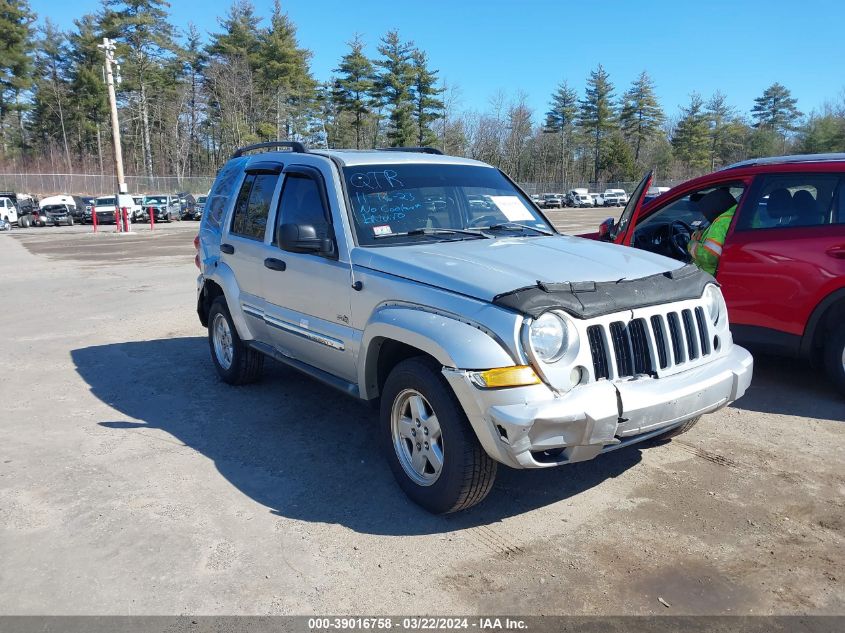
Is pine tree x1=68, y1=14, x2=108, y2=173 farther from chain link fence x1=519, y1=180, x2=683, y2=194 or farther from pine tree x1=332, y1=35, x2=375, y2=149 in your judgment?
chain link fence x1=519, y1=180, x2=683, y2=194

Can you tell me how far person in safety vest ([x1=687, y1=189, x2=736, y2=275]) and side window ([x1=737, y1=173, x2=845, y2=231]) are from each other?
22 centimetres

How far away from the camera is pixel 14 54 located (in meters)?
57.0

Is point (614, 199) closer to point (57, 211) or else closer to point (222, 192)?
point (57, 211)

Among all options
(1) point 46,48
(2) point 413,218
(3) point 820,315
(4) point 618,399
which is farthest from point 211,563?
(1) point 46,48

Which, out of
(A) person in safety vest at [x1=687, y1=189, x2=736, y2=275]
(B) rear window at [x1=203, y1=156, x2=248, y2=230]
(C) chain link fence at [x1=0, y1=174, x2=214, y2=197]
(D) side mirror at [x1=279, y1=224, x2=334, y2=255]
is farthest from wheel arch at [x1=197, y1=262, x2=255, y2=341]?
(C) chain link fence at [x1=0, y1=174, x2=214, y2=197]

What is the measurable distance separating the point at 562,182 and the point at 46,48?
59500mm

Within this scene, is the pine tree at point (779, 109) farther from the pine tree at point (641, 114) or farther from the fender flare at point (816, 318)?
the fender flare at point (816, 318)

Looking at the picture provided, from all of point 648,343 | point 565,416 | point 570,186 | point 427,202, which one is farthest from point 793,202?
point 570,186

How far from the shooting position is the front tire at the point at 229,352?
19.3 ft

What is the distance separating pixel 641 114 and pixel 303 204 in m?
91.1

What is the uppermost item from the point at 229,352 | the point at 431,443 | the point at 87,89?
the point at 87,89

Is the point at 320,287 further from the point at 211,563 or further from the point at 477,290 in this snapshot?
the point at 211,563

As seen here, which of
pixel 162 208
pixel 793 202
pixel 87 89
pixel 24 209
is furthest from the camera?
pixel 87 89

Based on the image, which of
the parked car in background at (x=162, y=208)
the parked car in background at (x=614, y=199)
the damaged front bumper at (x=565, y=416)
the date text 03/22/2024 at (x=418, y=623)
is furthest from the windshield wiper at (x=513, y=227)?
the parked car in background at (x=614, y=199)
